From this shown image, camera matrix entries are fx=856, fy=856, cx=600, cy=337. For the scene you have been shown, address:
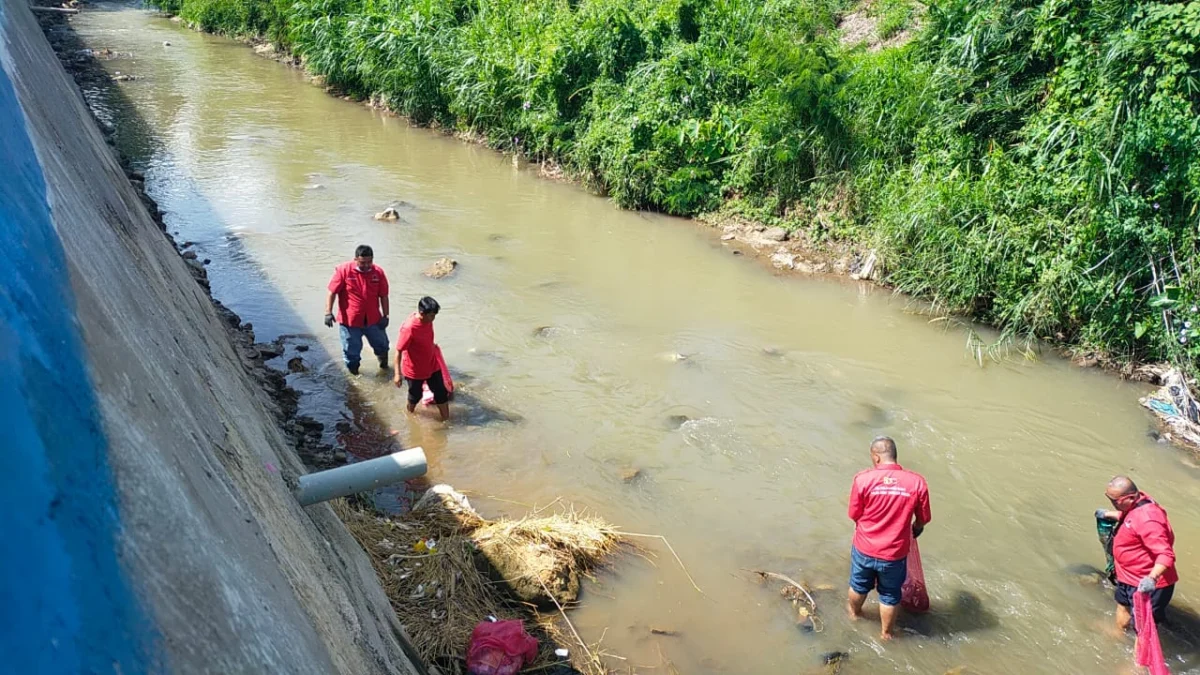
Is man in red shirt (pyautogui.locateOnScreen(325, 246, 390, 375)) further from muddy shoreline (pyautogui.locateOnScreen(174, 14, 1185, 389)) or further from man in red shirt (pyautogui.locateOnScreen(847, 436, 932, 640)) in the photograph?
muddy shoreline (pyautogui.locateOnScreen(174, 14, 1185, 389))

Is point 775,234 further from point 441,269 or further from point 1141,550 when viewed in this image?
point 1141,550

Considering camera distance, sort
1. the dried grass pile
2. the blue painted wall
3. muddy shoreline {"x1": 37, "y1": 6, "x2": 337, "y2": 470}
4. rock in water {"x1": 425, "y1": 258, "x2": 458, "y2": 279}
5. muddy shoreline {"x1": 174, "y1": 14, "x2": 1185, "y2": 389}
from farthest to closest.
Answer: rock in water {"x1": 425, "y1": 258, "x2": 458, "y2": 279} < muddy shoreline {"x1": 174, "y1": 14, "x2": 1185, "y2": 389} < muddy shoreline {"x1": 37, "y1": 6, "x2": 337, "y2": 470} < the dried grass pile < the blue painted wall

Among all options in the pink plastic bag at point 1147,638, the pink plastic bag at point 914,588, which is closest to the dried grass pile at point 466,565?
the pink plastic bag at point 914,588

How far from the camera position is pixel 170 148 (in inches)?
755

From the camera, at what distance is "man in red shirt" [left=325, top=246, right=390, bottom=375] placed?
29.3 feet

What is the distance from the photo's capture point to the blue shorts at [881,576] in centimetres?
591

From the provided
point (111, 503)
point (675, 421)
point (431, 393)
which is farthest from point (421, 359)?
point (111, 503)

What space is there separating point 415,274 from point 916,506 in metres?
8.79

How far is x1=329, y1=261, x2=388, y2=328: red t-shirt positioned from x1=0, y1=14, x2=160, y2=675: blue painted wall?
7.26 metres

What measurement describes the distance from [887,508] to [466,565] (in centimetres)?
295

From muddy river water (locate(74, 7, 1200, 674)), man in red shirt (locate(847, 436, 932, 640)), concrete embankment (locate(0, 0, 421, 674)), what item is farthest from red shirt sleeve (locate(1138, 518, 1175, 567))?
concrete embankment (locate(0, 0, 421, 674))

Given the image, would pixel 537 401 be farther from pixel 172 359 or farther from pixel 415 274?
pixel 172 359

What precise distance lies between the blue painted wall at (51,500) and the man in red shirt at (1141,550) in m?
6.35

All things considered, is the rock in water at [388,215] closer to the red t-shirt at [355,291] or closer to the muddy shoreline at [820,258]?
the muddy shoreline at [820,258]
